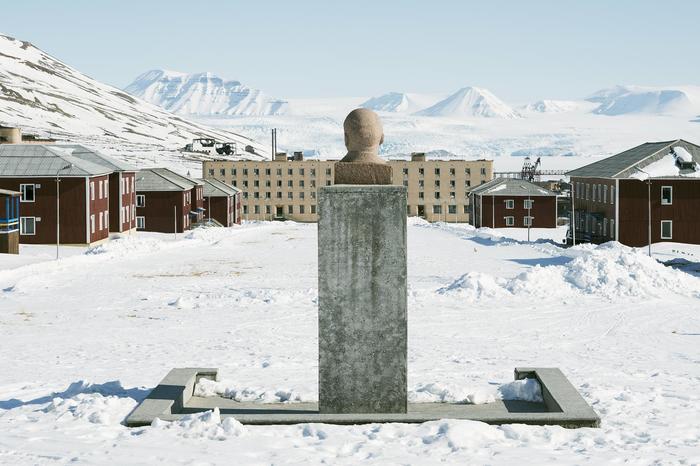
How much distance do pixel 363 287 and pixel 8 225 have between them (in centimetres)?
4681

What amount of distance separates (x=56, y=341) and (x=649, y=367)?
47.2ft

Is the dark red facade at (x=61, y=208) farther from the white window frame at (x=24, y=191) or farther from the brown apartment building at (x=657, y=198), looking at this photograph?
the brown apartment building at (x=657, y=198)

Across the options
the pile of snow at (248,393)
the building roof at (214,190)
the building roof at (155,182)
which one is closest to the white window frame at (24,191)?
the building roof at (155,182)

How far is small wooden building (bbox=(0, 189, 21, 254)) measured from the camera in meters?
54.8

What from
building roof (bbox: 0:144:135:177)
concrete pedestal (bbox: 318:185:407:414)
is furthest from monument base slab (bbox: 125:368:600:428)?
building roof (bbox: 0:144:135:177)

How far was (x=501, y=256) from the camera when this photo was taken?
57.7m

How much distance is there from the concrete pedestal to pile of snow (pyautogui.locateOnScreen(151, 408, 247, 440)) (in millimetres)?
1472

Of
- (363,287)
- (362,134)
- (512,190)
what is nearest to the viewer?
(363,287)

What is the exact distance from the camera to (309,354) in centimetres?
2161

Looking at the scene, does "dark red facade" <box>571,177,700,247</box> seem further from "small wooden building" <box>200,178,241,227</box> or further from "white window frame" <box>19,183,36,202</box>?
"small wooden building" <box>200,178,241,227</box>

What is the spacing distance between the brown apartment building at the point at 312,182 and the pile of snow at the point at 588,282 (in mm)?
118705

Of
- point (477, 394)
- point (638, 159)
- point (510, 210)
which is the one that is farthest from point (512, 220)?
point (477, 394)

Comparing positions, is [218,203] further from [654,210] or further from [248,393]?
[248,393]

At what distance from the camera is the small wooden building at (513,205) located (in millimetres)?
103000
